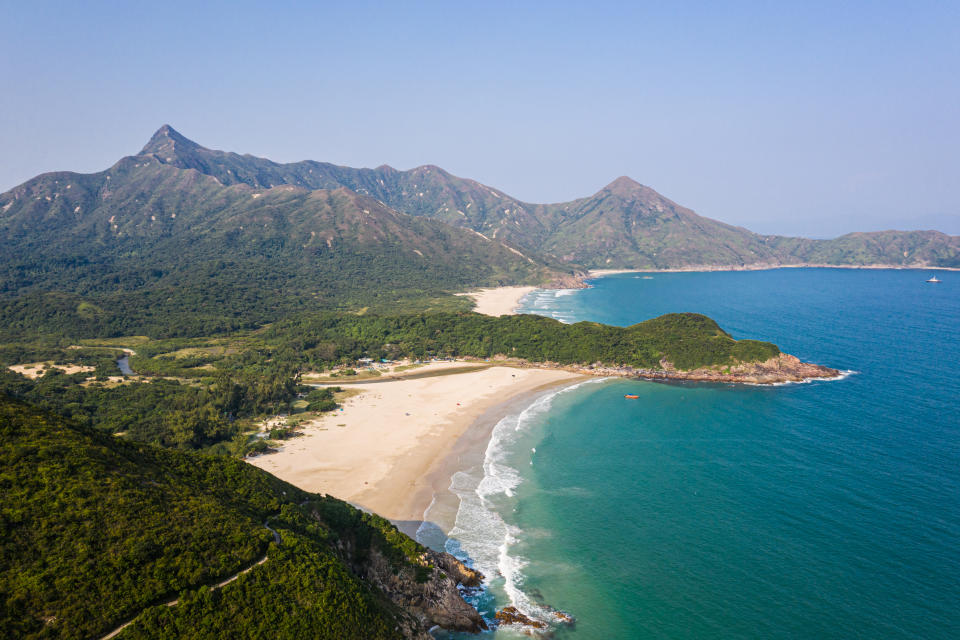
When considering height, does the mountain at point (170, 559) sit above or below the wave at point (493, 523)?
above

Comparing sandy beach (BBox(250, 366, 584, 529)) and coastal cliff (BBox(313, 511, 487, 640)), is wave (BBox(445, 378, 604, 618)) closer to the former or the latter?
coastal cliff (BBox(313, 511, 487, 640))

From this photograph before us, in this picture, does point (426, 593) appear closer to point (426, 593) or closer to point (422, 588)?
point (426, 593)

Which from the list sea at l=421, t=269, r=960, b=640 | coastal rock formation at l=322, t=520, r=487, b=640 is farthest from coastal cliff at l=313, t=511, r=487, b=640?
sea at l=421, t=269, r=960, b=640

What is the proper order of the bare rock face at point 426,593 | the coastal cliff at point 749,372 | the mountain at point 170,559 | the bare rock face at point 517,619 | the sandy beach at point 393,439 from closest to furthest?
1. the mountain at point 170,559
2. the bare rock face at point 426,593
3. the bare rock face at point 517,619
4. the sandy beach at point 393,439
5. the coastal cliff at point 749,372

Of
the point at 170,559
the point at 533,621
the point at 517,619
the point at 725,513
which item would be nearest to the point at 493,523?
the point at 517,619

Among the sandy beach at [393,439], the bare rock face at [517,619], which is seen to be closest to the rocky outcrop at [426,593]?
the bare rock face at [517,619]

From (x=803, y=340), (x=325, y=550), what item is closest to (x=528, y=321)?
(x=803, y=340)

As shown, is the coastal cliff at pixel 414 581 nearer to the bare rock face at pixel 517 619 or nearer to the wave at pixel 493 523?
the bare rock face at pixel 517 619
